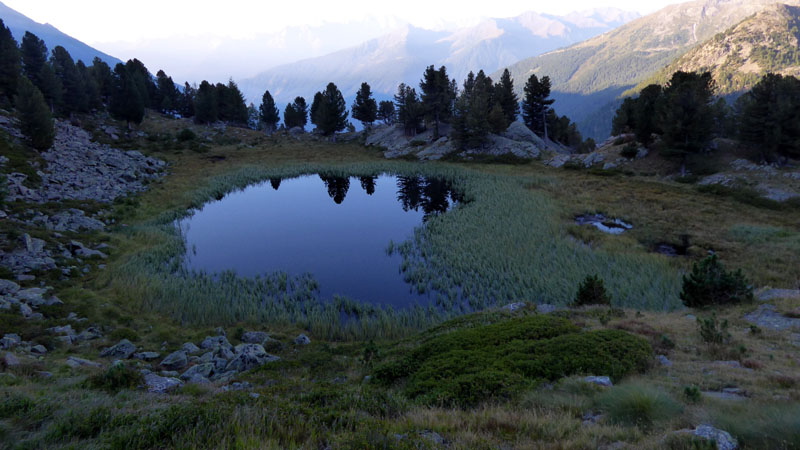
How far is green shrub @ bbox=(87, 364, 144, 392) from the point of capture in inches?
358

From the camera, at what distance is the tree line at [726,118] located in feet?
138

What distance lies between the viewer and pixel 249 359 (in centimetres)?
1287

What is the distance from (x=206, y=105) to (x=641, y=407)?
109011 millimetres

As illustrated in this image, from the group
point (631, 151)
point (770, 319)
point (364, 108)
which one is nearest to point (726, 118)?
point (631, 151)

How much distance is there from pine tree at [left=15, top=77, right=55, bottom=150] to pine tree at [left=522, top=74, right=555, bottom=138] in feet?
262

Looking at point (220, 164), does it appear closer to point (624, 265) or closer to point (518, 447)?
point (624, 265)

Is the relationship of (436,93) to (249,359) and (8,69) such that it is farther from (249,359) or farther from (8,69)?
(249,359)

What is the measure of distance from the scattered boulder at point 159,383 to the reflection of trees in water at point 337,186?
120ft

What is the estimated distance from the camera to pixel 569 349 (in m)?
9.62

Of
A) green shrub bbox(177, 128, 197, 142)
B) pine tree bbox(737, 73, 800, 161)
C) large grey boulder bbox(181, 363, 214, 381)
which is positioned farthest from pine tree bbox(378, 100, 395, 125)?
large grey boulder bbox(181, 363, 214, 381)

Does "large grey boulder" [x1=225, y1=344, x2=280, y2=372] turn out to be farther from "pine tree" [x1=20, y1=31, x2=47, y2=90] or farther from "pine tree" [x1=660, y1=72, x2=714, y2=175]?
"pine tree" [x1=20, y1=31, x2=47, y2=90]

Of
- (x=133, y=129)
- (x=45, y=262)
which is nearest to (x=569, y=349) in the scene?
(x=45, y=262)

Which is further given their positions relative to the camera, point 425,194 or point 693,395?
point 425,194

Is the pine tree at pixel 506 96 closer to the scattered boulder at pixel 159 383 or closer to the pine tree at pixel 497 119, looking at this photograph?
the pine tree at pixel 497 119
